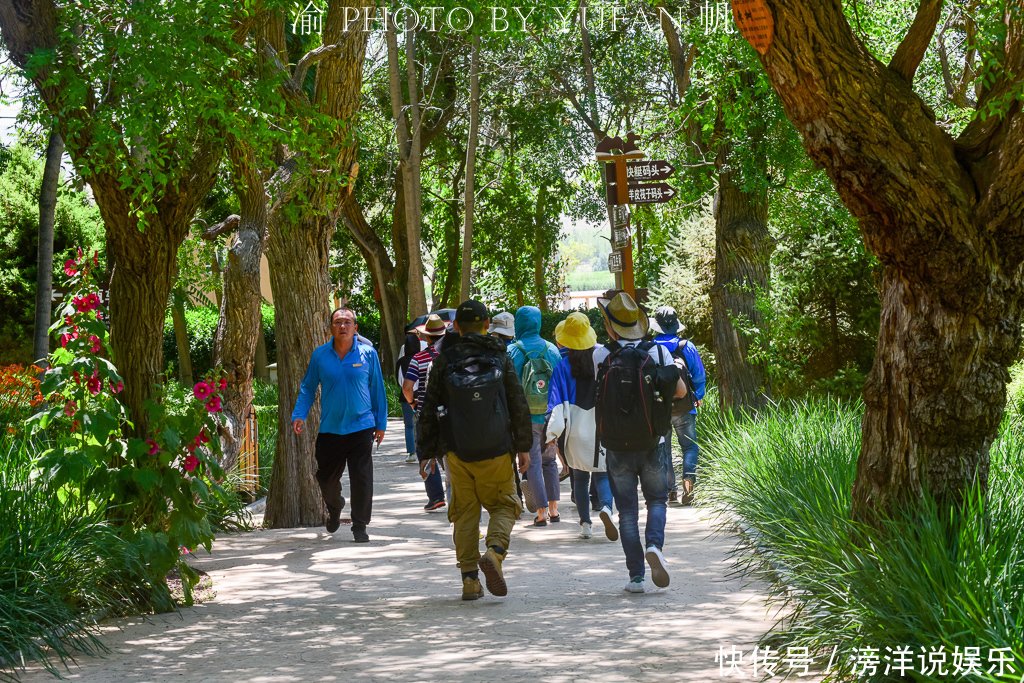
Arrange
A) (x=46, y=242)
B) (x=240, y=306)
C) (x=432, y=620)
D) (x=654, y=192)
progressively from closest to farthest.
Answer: (x=432, y=620)
(x=240, y=306)
(x=46, y=242)
(x=654, y=192)

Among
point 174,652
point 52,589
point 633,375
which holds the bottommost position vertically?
point 174,652

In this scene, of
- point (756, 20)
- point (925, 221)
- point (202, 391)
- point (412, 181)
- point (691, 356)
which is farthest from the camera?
point (412, 181)

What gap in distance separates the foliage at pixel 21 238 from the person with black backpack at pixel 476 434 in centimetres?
1888

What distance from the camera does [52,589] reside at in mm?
5363

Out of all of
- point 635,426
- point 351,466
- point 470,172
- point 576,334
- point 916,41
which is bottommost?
point 351,466

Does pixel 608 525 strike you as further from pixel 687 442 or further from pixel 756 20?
pixel 756 20

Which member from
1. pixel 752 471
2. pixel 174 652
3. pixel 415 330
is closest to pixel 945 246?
pixel 752 471

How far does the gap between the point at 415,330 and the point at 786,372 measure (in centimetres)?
474

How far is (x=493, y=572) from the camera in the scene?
6191 millimetres

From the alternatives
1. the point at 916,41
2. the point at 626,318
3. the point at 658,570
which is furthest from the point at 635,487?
the point at 916,41

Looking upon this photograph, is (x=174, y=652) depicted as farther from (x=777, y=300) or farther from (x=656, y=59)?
(x=656, y=59)

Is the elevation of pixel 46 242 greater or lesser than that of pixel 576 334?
greater

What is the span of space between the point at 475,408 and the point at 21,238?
67.5ft

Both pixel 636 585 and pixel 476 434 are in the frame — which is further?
pixel 636 585
